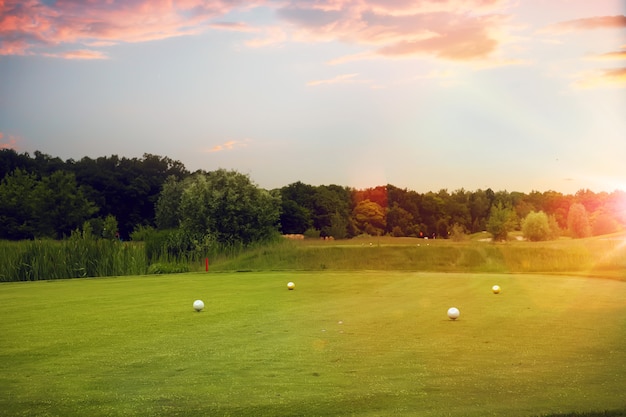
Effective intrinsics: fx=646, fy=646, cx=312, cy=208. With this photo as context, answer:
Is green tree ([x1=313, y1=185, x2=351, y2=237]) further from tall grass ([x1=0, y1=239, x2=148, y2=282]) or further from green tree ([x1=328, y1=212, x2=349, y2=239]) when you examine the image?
tall grass ([x1=0, y1=239, x2=148, y2=282])

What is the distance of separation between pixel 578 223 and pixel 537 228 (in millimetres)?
10512

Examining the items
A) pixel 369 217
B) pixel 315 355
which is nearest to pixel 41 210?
→ pixel 369 217

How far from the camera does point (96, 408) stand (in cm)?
613

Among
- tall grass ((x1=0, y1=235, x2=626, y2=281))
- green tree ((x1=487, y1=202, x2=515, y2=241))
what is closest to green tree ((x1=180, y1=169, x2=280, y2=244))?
tall grass ((x1=0, y1=235, x2=626, y2=281))

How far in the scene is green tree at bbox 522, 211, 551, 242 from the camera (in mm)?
64562

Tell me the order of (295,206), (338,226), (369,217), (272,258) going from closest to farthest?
(272,258), (338,226), (295,206), (369,217)

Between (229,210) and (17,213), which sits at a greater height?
(17,213)

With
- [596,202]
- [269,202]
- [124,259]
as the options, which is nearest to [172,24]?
[124,259]

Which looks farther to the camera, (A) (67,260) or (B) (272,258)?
(B) (272,258)

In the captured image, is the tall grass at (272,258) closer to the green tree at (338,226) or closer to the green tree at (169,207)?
the green tree at (338,226)

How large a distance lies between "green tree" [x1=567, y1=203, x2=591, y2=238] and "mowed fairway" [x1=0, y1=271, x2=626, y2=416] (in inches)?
2340

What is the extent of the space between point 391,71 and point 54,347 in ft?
100.0

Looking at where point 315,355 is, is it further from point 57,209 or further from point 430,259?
point 57,209

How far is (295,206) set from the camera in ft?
267
